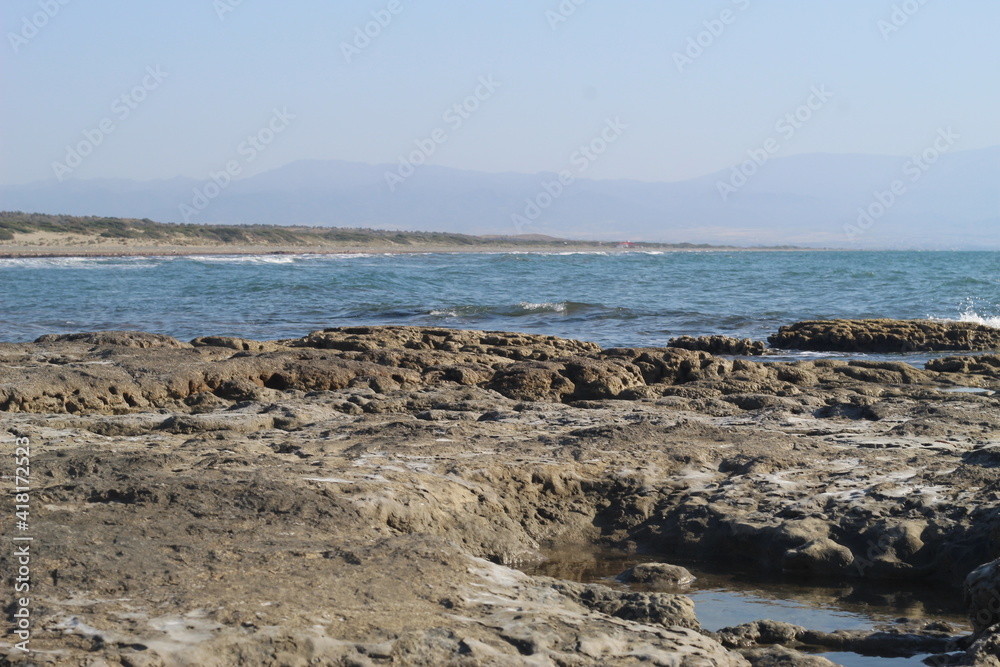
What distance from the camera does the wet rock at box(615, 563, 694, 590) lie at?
15.9ft

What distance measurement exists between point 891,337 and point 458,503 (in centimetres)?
1133

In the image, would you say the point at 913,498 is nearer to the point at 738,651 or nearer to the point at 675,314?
the point at 738,651

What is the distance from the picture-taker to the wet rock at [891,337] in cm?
1450

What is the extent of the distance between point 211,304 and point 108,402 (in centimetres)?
1657

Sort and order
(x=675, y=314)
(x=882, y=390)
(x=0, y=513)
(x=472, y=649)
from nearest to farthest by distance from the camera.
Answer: (x=472, y=649)
(x=0, y=513)
(x=882, y=390)
(x=675, y=314)

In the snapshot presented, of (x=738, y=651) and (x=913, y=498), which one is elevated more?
(x=913, y=498)

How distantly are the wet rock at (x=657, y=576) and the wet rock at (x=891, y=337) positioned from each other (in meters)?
10.7

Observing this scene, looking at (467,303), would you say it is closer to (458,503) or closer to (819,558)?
(458,503)

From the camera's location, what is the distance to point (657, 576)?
487 centimetres

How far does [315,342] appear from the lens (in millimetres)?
11680

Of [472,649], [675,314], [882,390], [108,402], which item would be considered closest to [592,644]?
[472,649]

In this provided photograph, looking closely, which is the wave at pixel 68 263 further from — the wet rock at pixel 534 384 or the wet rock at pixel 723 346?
the wet rock at pixel 534 384

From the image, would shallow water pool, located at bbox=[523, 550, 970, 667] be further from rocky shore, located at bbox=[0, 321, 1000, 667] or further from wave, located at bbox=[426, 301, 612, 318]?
wave, located at bbox=[426, 301, 612, 318]

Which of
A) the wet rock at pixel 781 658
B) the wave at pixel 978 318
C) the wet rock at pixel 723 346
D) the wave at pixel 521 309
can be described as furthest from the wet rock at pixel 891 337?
the wet rock at pixel 781 658
